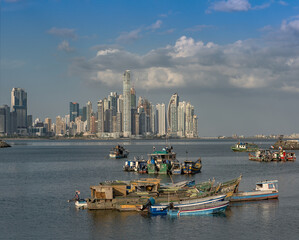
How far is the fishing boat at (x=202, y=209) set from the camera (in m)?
43.1

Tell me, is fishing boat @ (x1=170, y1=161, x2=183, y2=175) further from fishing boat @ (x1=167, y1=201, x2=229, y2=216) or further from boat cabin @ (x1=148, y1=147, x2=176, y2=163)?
fishing boat @ (x1=167, y1=201, x2=229, y2=216)

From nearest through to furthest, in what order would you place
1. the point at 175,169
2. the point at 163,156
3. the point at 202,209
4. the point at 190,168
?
1. the point at 202,209
2. the point at 175,169
3. the point at 190,168
4. the point at 163,156

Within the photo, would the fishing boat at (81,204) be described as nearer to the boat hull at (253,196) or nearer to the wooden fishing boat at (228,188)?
the wooden fishing boat at (228,188)

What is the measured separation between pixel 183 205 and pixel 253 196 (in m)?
11.2

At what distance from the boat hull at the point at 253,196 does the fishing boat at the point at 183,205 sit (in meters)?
5.69

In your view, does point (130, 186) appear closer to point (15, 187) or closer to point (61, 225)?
point (61, 225)

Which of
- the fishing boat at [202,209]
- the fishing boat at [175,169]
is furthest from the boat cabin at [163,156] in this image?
the fishing boat at [202,209]

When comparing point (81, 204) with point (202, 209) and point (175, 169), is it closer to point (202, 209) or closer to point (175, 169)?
point (202, 209)

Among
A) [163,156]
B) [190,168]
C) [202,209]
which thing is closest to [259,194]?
[202,209]

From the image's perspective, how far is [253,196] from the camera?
167 feet

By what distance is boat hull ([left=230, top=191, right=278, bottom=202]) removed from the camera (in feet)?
164

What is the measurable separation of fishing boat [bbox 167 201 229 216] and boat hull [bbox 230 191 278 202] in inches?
234

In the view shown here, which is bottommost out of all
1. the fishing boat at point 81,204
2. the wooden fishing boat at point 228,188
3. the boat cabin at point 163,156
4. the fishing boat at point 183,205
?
the fishing boat at point 81,204

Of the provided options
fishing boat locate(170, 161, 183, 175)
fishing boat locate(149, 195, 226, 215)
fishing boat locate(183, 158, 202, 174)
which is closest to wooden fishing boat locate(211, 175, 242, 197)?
fishing boat locate(149, 195, 226, 215)
